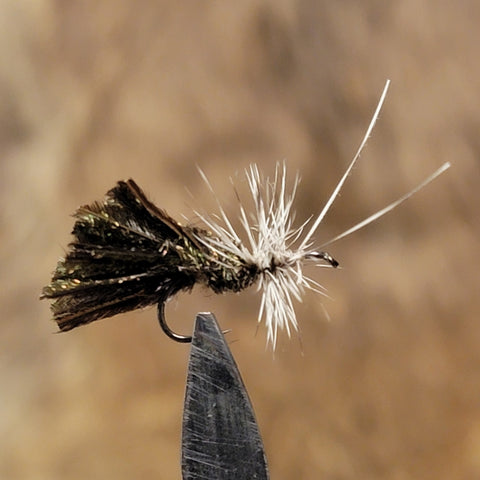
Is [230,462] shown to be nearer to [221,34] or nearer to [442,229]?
[442,229]

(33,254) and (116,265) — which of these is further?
(33,254)

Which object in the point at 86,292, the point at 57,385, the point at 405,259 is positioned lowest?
the point at 86,292

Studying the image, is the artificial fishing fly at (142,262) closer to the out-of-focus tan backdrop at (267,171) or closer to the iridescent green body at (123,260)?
the iridescent green body at (123,260)

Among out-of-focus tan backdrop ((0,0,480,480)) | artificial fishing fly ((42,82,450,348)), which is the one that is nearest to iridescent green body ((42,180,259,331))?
artificial fishing fly ((42,82,450,348))

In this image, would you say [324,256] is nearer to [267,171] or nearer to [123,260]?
[123,260]

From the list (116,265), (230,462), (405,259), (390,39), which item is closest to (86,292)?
(116,265)

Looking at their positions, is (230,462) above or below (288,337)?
below

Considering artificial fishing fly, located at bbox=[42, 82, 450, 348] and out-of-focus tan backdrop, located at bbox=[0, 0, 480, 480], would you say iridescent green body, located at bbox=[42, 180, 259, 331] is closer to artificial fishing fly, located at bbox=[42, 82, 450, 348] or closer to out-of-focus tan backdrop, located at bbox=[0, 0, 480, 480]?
artificial fishing fly, located at bbox=[42, 82, 450, 348]
